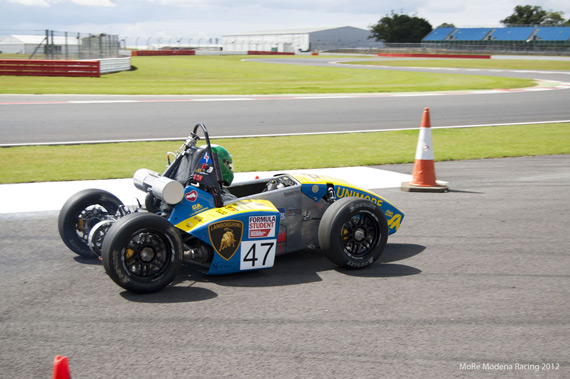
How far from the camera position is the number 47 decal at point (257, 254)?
4902mm

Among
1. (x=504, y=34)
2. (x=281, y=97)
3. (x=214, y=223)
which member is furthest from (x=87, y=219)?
(x=504, y=34)

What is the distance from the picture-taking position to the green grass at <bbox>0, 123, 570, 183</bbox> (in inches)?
363

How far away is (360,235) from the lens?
205 inches

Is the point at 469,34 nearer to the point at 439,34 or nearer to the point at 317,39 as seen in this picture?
the point at 439,34

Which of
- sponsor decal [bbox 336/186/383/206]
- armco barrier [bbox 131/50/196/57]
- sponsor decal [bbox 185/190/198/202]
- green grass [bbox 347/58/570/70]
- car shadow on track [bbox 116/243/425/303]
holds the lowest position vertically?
car shadow on track [bbox 116/243/425/303]

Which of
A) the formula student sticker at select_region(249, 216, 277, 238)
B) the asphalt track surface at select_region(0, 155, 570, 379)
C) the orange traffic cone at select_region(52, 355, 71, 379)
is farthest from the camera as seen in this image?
the formula student sticker at select_region(249, 216, 277, 238)

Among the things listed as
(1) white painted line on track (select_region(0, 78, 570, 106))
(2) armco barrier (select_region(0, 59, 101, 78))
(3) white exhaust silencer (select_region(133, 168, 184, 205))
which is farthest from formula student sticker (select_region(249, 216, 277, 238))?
(2) armco barrier (select_region(0, 59, 101, 78))

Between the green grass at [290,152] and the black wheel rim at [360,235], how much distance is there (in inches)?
169

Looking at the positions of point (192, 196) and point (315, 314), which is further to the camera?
point (192, 196)

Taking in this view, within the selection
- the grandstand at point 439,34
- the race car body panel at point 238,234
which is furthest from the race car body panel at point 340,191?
the grandstand at point 439,34

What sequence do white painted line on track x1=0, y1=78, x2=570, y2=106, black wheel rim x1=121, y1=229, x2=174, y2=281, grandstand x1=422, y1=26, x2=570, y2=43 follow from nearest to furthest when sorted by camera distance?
black wheel rim x1=121, y1=229, x2=174, y2=281, white painted line on track x1=0, y1=78, x2=570, y2=106, grandstand x1=422, y1=26, x2=570, y2=43

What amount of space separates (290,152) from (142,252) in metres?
6.55

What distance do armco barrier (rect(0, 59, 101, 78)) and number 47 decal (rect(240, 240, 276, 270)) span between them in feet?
85.1

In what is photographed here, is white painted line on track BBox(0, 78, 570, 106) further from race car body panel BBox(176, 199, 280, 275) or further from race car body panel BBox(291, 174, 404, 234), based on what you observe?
race car body panel BBox(176, 199, 280, 275)
